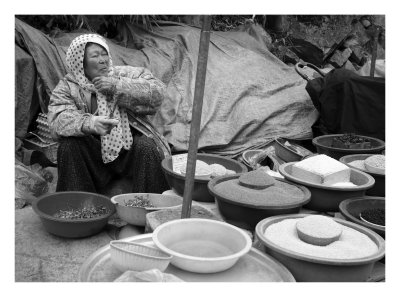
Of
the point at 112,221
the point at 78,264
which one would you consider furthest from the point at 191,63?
the point at 78,264

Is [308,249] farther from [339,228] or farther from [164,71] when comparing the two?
[164,71]

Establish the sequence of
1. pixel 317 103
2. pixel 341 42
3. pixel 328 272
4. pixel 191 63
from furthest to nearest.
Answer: pixel 341 42 < pixel 191 63 < pixel 317 103 < pixel 328 272

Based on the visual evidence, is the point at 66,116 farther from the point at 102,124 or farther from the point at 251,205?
the point at 251,205

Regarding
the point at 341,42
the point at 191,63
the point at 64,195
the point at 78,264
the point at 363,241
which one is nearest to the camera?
the point at 363,241

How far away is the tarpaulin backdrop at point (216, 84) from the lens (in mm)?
3576

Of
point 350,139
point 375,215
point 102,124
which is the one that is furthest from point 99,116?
point 350,139

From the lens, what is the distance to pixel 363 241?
1754 mm

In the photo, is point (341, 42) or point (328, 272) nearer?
point (328, 272)

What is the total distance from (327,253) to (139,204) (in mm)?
1197

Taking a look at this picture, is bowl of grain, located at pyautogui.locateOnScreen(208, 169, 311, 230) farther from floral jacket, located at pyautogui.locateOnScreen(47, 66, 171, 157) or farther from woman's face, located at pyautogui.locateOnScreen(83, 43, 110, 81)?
woman's face, located at pyautogui.locateOnScreen(83, 43, 110, 81)

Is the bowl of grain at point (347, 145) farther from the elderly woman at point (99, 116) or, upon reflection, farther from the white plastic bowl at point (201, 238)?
the white plastic bowl at point (201, 238)

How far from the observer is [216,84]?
13.1 ft

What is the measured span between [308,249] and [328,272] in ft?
0.36

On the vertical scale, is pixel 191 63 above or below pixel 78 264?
above
